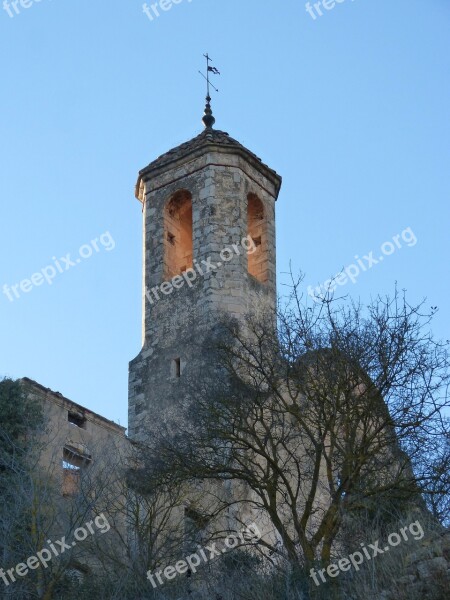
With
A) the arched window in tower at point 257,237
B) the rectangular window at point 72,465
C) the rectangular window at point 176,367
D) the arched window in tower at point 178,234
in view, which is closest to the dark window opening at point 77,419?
the rectangular window at point 72,465

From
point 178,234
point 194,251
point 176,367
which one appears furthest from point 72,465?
point 178,234

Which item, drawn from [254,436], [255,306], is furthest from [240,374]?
[255,306]

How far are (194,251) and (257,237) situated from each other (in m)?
2.09

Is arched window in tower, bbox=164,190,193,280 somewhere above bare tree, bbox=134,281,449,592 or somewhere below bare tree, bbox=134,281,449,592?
above

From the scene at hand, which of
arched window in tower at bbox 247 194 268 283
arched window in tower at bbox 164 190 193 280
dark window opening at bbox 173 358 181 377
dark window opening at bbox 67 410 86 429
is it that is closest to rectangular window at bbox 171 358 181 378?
dark window opening at bbox 173 358 181 377

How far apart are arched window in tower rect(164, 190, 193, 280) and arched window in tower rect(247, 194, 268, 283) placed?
151 centimetres

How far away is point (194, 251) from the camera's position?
24859mm

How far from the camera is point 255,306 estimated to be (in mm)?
24359

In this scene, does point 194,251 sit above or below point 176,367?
above

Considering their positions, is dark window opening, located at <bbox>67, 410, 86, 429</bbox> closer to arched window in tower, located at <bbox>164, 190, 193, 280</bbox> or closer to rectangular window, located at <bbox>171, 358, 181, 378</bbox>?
rectangular window, located at <bbox>171, 358, 181, 378</bbox>

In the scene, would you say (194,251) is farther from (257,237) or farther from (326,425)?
(326,425)

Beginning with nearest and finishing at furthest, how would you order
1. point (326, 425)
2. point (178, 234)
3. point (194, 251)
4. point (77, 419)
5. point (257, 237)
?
point (326, 425) → point (77, 419) → point (194, 251) → point (257, 237) → point (178, 234)

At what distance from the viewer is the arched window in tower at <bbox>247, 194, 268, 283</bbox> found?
25578 mm

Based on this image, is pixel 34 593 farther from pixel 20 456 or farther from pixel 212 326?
pixel 212 326
